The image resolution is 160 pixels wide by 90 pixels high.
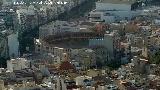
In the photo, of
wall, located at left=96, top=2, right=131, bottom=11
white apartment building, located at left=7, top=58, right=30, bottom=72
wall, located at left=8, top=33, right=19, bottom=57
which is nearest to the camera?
white apartment building, located at left=7, top=58, right=30, bottom=72

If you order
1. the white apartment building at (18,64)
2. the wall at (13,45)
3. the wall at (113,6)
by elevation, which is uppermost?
the wall at (113,6)

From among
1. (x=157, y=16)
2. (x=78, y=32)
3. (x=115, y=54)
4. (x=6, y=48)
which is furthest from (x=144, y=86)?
(x=157, y=16)

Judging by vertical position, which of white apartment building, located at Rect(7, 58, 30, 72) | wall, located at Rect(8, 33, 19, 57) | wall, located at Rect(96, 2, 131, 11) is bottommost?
wall, located at Rect(8, 33, 19, 57)

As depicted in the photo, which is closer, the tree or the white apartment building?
the white apartment building

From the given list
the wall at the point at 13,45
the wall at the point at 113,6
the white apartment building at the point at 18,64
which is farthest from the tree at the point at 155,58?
the wall at the point at 113,6

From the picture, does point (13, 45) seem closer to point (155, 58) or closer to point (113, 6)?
point (155, 58)

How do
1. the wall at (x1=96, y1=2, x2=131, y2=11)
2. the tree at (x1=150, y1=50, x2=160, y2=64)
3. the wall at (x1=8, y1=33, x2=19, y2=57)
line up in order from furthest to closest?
the wall at (x1=96, y1=2, x2=131, y2=11) → the wall at (x1=8, y1=33, x2=19, y2=57) → the tree at (x1=150, y1=50, x2=160, y2=64)

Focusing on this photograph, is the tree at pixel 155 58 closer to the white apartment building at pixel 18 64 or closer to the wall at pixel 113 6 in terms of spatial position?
the white apartment building at pixel 18 64

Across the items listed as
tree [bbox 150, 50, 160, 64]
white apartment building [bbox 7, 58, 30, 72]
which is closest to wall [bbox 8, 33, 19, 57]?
white apartment building [bbox 7, 58, 30, 72]

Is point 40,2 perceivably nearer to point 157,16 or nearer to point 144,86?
point 157,16

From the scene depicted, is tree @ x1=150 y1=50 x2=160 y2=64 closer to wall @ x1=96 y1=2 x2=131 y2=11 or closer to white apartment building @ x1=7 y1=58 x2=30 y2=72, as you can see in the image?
white apartment building @ x1=7 y1=58 x2=30 y2=72

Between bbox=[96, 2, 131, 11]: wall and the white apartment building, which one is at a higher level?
bbox=[96, 2, 131, 11]: wall
